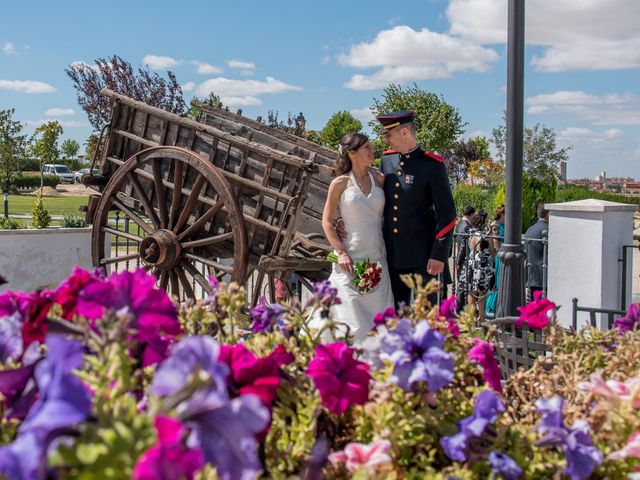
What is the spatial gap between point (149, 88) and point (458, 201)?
45.5 feet

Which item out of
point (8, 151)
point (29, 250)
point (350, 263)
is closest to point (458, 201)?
point (8, 151)

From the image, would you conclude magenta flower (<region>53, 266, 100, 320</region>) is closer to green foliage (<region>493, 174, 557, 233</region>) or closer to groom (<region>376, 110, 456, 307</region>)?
groom (<region>376, 110, 456, 307</region>)

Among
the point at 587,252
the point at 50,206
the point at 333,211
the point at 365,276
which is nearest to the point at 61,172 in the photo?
the point at 50,206

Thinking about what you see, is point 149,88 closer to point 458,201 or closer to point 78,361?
point 458,201

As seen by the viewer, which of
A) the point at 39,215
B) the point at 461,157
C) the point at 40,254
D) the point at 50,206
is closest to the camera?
the point at 40,254

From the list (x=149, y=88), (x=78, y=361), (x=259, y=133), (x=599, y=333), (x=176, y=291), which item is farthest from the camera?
(x=149, y=88)

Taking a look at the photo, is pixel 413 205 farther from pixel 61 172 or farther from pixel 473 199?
pixel 61 172

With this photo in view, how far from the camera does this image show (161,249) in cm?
595

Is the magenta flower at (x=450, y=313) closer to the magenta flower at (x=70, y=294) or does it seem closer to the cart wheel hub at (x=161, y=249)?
the magenta flower at (x=70, y=294)

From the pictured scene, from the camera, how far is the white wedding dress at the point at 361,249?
4676 mm

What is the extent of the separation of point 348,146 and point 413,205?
1.84ft

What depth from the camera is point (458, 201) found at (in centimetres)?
3197

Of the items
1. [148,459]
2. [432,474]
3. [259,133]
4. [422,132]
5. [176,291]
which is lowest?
[176,291]

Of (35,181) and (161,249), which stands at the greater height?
(35,181)
